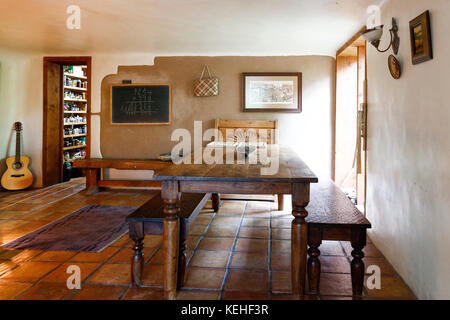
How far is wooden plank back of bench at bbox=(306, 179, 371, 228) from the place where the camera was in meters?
2.10

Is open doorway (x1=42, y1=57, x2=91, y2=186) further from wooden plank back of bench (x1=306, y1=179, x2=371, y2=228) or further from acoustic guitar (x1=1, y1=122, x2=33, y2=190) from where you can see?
wooden plank back of bench (x1=306, y1=179, x2=371, y2=228)

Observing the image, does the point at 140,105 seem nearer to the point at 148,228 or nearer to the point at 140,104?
the point at 140,104

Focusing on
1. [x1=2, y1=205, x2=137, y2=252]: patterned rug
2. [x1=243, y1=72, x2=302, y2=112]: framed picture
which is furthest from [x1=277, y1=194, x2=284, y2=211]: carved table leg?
[x1=2, y1=205, x2=137, y2=252]: patterned rug

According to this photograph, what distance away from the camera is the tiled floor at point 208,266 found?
2.25 m

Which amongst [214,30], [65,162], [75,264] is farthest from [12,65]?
[75,264]

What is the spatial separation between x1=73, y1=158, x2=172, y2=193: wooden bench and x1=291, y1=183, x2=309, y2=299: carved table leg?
132 inches

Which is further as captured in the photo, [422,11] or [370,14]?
[370,14]

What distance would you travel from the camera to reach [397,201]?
2.62m

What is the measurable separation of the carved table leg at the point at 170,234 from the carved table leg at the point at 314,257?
833mm

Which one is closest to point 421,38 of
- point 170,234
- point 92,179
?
point 170,234

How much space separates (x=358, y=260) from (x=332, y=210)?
40cm

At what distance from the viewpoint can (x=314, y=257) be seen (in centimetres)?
217

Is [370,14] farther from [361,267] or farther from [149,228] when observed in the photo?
[149,228]
